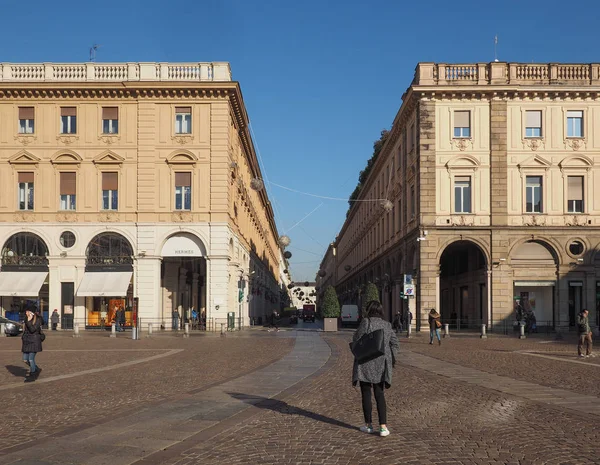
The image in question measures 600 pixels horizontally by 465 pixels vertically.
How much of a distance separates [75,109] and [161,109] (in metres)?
5.15

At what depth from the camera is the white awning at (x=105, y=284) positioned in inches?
1644

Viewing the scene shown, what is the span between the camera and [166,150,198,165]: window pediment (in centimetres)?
4288

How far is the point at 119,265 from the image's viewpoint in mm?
42844

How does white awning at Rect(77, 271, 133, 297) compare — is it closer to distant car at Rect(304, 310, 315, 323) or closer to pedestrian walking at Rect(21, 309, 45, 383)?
pedestrian walking at Rect(21, 309, 45, 383)

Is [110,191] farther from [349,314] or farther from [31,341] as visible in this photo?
[349,314]

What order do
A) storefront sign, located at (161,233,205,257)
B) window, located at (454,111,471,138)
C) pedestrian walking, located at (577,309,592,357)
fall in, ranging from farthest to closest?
1. window, located at (454,111,471,138)
2. storefront sign, located at (161,233,205,257)
3. pedestrian walking, located at (577,309,592,357)

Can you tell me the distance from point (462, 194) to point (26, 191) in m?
26.0

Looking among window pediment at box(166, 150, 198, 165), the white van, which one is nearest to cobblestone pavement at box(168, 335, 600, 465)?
window pediment at box(166, 150, 198, 165)

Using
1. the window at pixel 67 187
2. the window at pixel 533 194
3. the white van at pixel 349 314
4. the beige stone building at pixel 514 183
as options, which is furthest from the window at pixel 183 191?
the white van at pixel 349 314

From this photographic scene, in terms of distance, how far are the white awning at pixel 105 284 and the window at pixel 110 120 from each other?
27.9ft

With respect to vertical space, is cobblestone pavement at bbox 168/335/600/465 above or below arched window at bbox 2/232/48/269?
below

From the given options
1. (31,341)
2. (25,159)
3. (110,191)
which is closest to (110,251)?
(110,191)

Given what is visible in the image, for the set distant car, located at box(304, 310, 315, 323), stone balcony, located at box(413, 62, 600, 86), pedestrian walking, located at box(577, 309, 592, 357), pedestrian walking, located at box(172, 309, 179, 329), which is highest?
stone balcony, located at box(413, 62, 600, 86)

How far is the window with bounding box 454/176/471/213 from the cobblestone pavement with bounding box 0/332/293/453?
2043cm
